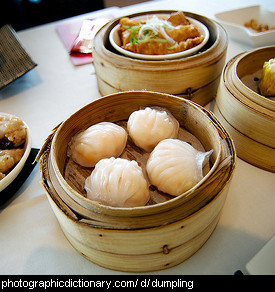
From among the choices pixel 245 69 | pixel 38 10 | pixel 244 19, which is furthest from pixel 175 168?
pixel 38 10

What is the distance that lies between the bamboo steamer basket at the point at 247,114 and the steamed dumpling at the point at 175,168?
311 millimetres

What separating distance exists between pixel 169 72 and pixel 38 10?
126 inches

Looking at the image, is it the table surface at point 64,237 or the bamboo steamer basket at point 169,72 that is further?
the bamboo steamer basket at point 169,72

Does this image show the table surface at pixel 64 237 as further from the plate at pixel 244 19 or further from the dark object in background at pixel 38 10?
the dark object in background at pixel 38 10

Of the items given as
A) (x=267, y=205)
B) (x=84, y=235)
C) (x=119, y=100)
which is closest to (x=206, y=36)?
(x=119, y=100)

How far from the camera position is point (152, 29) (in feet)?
5.21

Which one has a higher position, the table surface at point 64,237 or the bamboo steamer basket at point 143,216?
the bamboo steamer basket at point 143,216

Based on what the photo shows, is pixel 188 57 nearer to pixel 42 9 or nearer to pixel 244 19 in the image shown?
pixel 244 19

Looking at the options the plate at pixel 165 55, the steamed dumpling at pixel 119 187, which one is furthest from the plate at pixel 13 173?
the plate at pixel 165 55

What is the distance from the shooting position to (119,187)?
0.96m

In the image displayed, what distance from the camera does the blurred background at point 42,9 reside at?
3344mm

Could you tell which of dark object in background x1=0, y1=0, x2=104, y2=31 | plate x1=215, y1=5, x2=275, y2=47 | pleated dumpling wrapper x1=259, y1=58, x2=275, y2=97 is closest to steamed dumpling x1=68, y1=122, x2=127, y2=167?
pleated dumpling wrapper x1=259, y1=58, x2=275, y2=97
